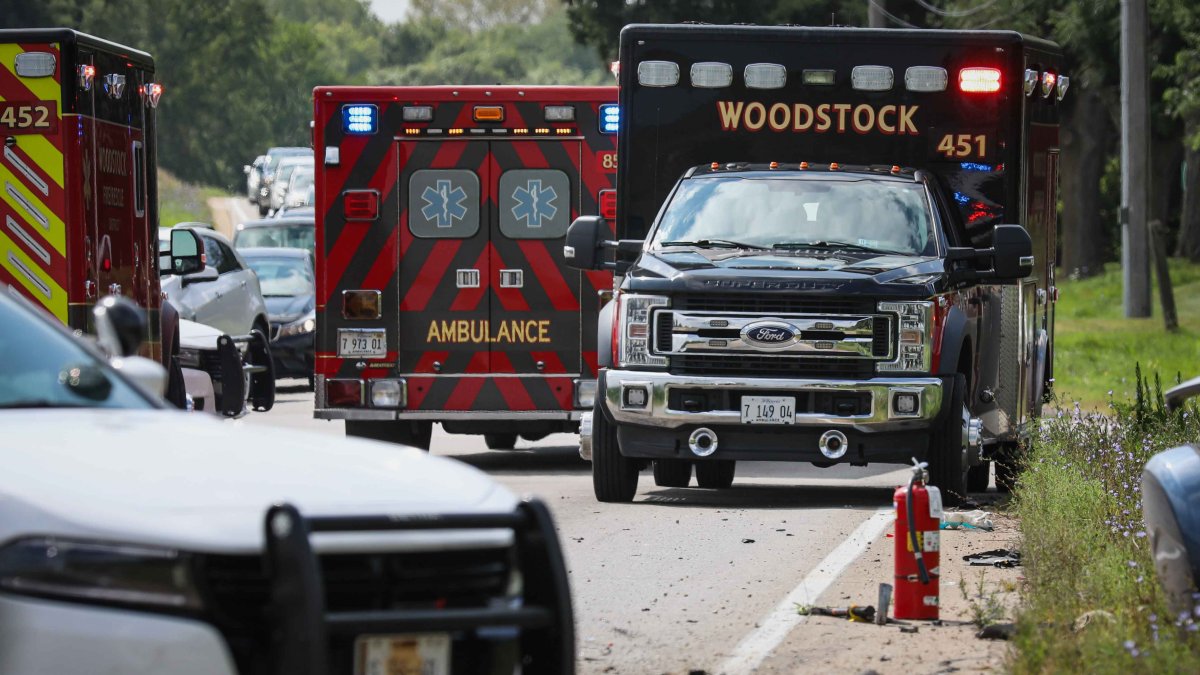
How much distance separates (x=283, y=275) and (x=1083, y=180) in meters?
26.0

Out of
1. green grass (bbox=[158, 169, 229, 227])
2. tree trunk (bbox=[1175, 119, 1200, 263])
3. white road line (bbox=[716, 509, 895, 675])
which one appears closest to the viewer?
white road line (bbox=[716, 509, 895, 675])

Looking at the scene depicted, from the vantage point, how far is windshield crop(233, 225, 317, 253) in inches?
1256

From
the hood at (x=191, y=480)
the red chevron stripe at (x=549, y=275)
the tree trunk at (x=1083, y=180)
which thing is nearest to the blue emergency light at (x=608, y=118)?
the red chevron stripe at (x=549, y=275)

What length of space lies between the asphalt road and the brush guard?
48.5 inches

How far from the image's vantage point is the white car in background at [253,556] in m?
4.97

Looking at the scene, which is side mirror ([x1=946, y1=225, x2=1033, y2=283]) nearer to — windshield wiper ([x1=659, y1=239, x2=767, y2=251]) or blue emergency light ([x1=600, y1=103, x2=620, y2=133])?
windshield wiper ([x1=659, y1=239, x2=767, y2=251])

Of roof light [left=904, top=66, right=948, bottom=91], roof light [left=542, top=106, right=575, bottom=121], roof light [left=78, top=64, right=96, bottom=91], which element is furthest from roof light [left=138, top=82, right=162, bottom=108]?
roof light [left=904, top=66, right=948, bottom=91]

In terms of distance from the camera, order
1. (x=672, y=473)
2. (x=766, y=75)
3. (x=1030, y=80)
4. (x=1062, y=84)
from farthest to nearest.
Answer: (x=1062, y=84) → (x=672, y=473) → (x=1030, y=80) → (x=766, y=75)

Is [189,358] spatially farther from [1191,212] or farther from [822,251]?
[1191,212]

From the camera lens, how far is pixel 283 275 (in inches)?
1062

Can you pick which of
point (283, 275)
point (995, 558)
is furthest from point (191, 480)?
point (283, 275)

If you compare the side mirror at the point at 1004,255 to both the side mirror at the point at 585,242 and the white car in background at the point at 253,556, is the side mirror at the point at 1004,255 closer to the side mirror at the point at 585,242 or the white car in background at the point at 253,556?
the side mirror at the point at 585,242

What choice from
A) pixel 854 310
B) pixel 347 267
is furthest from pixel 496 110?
pixel 854 310

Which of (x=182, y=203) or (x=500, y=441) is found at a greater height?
(x=182, y=203)
